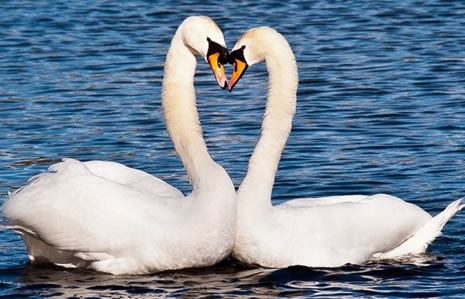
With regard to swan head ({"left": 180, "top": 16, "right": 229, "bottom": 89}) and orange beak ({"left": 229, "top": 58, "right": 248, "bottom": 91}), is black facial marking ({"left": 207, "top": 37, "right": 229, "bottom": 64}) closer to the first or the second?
swan head ({"left": 180, "top": 16, "right": 229, "bottom": 89})

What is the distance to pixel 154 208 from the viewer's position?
902 centimetres

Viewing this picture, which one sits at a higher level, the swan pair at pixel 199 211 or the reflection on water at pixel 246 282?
the swan pair at pixel 199 211

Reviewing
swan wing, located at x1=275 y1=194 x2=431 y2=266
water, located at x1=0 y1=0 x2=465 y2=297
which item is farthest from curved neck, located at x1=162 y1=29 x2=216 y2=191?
water, located at x1=0 y1=0 x2=465 y2=297

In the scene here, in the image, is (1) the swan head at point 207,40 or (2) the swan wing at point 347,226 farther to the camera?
(2) the swan wing at point 347,226

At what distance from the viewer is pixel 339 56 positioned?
1692 cm

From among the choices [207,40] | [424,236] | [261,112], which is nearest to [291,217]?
[424,236]

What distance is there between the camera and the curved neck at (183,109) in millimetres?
9336

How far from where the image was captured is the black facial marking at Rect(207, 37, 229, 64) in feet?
29.6

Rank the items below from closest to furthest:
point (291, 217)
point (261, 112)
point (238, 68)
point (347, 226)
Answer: point (291, 217), point (347, 226), point (238, 68), point (261, 112)

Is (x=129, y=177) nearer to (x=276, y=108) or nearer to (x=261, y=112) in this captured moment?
(x=276, y=108)

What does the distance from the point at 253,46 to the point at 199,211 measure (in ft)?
4.20

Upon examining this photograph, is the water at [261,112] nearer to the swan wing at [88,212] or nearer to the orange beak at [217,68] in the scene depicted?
the swan wing at [88,212]

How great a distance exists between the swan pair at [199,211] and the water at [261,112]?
0.15 metres

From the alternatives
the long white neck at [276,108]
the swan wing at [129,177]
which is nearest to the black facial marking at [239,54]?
the long white neck at [276,108]
